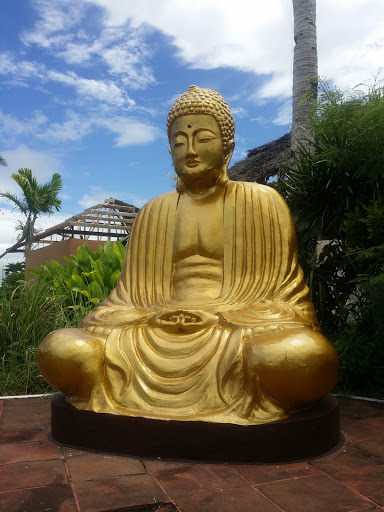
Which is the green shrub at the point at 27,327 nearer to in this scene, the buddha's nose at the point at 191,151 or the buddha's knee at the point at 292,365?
Answer: the buddha's nose at the point at 191,151

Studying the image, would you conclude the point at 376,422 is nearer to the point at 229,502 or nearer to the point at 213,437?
the point at 213,437

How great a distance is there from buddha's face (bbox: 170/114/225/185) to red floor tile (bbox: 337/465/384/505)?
2039 millimetres

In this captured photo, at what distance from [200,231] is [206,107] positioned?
2.76 ft

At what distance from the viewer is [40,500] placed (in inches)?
81.6

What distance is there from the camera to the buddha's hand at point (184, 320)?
2824 millimetres

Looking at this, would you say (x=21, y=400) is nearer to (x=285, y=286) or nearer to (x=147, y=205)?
(x=147, y=205)

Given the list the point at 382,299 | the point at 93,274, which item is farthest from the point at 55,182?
the point at 382,299

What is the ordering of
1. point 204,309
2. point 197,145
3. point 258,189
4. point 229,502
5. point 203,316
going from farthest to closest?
point 258,189 < point 197,145 < point 204,309 < point 203,316 < point 229,502

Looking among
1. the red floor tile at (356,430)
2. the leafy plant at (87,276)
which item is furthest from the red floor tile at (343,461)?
the leafy plant at (87,276)

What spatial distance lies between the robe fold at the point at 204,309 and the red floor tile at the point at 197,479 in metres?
0.24

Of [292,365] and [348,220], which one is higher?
[348,220]

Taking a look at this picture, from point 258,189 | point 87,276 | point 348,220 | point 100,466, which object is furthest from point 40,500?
point 87,276

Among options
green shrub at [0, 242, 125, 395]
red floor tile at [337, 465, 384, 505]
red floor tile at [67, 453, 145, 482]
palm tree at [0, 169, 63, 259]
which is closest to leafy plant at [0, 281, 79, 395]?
green shrub at [0, 242, 125, 395]

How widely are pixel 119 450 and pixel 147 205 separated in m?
1.81
